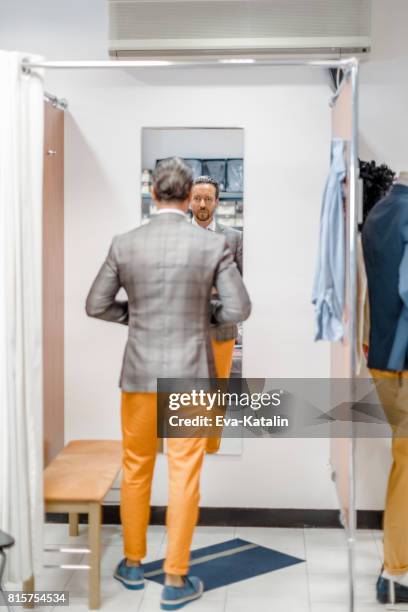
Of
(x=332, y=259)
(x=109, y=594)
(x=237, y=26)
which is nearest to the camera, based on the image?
(x=332, y=259)

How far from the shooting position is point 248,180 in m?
4.23

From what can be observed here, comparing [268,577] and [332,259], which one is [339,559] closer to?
[268,577]

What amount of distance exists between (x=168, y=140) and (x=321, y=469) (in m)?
1.84

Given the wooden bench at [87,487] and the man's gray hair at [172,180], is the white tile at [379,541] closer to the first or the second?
the wooden bench at [87,487]

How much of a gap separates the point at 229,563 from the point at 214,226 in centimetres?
162

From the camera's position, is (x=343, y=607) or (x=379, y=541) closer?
(x=343, y=607)

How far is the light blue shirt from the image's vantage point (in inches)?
123

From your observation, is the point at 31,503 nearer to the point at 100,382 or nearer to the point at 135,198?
the point at 100,382

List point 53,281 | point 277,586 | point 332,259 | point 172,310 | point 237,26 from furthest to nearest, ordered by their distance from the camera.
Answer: point 53,281
point 237,26
point 277,586
point 172,310
point 332,259

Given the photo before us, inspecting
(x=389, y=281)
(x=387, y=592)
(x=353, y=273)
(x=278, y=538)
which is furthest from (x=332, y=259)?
(x=278, y=538)

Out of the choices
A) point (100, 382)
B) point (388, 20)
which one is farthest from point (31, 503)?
point (388, 20)

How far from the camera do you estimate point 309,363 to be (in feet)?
14.1

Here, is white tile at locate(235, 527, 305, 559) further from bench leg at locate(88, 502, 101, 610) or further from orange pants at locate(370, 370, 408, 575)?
bench leg at locate(88, 502, 101, 610)

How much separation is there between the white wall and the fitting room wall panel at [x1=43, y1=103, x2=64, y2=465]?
69 millimetres
